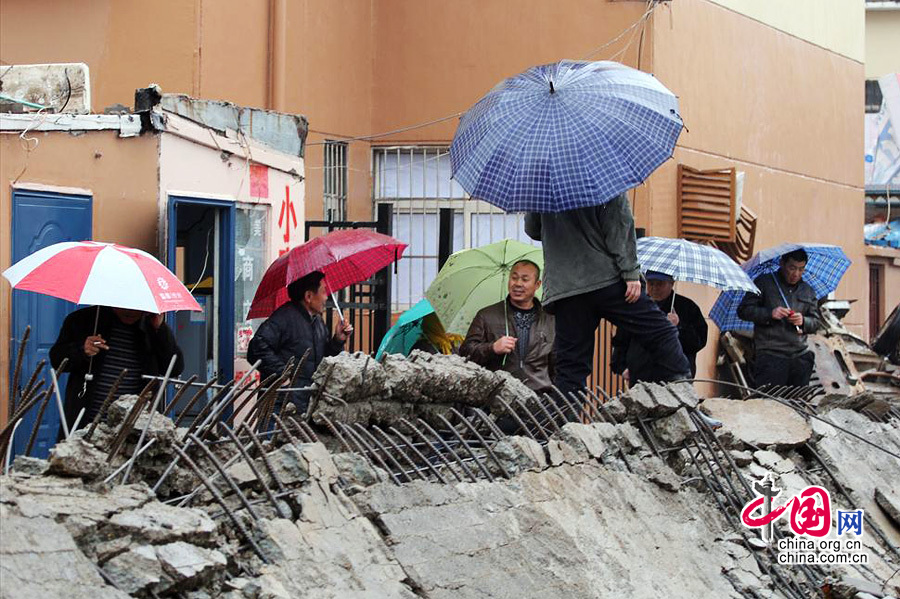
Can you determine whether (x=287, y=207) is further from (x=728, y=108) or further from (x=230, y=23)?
(x=728, y=108)

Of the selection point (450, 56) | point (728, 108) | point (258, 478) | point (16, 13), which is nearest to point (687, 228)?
point (728, 108)

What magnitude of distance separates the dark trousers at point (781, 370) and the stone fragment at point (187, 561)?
7274 millimetres

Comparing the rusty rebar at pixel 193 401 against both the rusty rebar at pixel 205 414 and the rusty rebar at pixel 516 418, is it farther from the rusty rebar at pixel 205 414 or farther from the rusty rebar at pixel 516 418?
the rusty rebar at pixel 516 418

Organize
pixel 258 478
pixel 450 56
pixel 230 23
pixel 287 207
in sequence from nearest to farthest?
pixel 258 478 < pixel 287 207 < pixel 230 23 < pixel 450 56

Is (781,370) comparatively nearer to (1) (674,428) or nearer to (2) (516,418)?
(1) (674,428)

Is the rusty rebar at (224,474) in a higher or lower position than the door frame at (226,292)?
lower

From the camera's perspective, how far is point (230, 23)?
12.8 metres

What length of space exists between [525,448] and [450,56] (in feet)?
32.4

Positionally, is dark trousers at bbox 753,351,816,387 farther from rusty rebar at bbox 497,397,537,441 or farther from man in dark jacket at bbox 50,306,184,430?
man in dark jacket at bbox 50,306,184,430

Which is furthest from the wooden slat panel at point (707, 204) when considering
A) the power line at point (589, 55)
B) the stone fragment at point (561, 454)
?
the stone fragment at point (561, 454)

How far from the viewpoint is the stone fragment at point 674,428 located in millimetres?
6980

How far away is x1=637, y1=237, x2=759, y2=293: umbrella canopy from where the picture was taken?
955cm

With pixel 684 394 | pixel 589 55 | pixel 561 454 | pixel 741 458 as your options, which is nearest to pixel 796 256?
pixel 741 458

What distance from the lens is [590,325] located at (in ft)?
24.4
